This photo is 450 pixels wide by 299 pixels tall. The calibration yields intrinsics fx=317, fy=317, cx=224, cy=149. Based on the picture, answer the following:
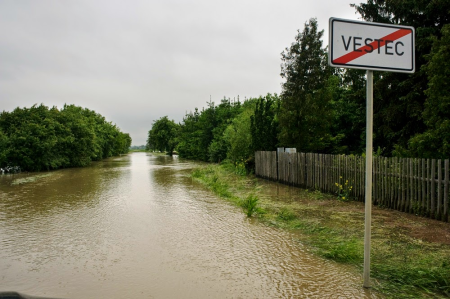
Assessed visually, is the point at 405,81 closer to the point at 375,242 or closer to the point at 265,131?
the point at 265,131

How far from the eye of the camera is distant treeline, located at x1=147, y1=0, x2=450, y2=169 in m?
9.38

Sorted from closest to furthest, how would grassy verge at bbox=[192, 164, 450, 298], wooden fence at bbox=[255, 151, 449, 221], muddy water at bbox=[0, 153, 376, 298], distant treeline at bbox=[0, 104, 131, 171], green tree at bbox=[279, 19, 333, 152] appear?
grassy verge at bbox=[192, 164, 450, 298] < muddy water at bbox=[0, 153, 376, 298] < wooden fence at bbox=[255, 151, 449, 221] < green tree at bbox=[279, 19, 333, 152] < distant treeline at bbox=[0, 104, 131, 171]

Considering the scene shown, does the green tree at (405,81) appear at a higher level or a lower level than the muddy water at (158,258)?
higher

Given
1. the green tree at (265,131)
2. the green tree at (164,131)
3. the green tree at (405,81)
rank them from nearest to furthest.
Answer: the green tree at (405,81) → the green tree at (265,131) → the green tree at (164,131)

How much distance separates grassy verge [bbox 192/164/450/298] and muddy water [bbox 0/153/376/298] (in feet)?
1.17

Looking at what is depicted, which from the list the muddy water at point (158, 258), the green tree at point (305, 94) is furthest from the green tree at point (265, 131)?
the muddy water at point (158, 258)

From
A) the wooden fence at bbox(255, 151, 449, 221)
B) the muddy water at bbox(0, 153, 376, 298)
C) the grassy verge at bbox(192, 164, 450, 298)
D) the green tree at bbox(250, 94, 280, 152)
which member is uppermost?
the green tree at bbox(250, 94, 280, 152)

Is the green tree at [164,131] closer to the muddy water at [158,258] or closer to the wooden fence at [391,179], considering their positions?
the wooden fence at [391,179]

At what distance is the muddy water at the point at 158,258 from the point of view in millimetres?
4141

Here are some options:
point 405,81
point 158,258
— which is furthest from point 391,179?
point 405,81

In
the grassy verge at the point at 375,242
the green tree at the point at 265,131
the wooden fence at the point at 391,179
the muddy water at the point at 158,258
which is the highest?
the green tree at the point at 265,131

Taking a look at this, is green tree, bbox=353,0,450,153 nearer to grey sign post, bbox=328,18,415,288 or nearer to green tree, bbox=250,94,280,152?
green tree, bbox=250,94,280,152

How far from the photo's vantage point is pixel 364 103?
1689 cm

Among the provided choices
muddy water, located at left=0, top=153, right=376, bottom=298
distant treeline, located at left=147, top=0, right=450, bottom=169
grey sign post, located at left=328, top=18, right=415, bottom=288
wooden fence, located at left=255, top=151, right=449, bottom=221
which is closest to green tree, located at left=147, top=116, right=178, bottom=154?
distant treeline, located at left=147, top=0, right=450, bottom=169
